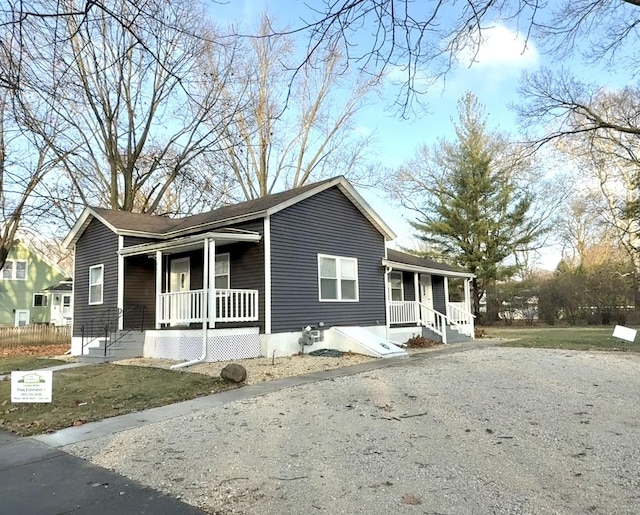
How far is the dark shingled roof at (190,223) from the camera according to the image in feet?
46.7

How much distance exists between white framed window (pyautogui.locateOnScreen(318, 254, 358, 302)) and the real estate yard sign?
339 inches

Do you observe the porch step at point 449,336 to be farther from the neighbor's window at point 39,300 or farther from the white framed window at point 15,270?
the white framed window at point 15,270

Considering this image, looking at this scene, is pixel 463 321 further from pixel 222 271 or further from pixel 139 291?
pixel 139 291

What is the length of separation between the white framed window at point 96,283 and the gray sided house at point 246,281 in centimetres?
4

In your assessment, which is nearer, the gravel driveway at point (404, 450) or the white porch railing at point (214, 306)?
the gravel driveway at point (404, 450)

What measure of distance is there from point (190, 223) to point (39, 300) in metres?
26.7

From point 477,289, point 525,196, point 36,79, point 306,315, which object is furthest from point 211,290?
point 525,196

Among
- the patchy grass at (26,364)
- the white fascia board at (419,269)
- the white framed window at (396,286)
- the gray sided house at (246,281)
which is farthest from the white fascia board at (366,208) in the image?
the patchy grass at (26,364)

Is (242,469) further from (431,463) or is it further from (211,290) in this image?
(211,290)

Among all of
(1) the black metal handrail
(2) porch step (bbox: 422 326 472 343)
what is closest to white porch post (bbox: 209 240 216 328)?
(1) the black metal handrail

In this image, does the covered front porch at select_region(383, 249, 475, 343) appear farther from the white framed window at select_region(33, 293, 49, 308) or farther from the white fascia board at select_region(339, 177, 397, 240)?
the white framed window at select_region(33, 293, 49, 308)

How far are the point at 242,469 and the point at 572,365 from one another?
28.4 feet

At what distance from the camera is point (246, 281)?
13.7 m

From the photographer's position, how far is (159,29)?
14.7 feet
